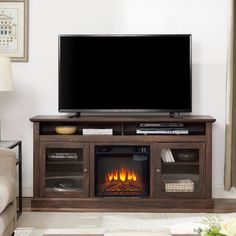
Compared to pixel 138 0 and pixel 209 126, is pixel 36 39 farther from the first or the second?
pixel 209 126

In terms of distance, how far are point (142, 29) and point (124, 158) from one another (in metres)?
1.33

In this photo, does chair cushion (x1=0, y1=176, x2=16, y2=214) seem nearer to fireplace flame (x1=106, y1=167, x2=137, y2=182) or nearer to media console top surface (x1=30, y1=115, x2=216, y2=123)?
media console top surface (x1=30, y1=115, x2=216, y2=123)

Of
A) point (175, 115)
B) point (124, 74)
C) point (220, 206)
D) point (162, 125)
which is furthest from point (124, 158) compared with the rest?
point (220, 206)

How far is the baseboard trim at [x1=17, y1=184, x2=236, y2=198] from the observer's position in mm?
5277

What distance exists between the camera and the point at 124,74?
5.00m

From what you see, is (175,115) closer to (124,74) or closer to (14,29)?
(124,74)

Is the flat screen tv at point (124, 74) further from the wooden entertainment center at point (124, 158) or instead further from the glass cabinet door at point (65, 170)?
the glass cabinet door at point (65, 170)

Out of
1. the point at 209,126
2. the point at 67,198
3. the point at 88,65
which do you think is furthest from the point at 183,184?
the point at 88,65

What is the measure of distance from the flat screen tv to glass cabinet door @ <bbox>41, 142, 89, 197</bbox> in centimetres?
39

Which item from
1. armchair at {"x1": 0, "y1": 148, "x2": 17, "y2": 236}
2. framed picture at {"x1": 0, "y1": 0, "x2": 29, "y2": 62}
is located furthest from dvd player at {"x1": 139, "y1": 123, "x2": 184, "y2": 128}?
armchair at {"x1": 0, "y1": 148, "x2": 17, "y2": 236}

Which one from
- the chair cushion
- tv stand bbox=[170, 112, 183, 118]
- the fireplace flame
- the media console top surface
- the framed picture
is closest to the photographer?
the chair cushion

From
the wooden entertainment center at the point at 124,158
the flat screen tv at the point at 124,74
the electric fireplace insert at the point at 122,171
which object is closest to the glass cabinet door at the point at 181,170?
the wooden entertainment center at the point at 124,158

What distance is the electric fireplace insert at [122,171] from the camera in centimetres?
487

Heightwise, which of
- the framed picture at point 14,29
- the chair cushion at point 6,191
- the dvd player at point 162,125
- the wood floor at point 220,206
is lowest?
the wood floor at point 220,206
